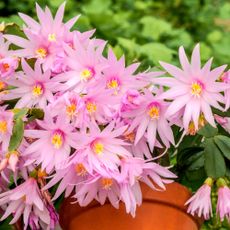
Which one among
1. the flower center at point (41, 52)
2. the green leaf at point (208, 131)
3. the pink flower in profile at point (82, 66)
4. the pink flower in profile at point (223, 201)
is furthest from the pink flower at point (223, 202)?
the flower center at point (41, 52)

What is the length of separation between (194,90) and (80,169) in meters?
0.24

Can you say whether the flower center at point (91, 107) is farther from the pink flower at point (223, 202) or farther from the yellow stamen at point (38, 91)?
the pink flower at point (223, 202)

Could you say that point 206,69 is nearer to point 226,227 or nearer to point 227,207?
point 227,207

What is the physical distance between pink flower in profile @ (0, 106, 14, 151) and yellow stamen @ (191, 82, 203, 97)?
32 cm

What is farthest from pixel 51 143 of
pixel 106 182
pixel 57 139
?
pixel 106 182

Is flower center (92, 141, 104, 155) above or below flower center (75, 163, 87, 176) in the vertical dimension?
above

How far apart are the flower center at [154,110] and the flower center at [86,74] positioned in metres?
0.12

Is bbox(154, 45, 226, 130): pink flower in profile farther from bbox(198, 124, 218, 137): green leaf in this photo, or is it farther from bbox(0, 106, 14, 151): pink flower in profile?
→ bbox(0, 106, 14, 151): pink flower in profile

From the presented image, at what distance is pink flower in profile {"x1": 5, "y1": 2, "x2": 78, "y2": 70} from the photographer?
1.38 metres

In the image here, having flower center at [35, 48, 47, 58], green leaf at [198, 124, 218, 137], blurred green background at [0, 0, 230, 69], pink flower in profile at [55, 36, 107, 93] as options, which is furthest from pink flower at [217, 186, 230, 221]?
blurred green background at [0, 0, 230, 69]

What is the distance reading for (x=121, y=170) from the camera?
1.30 m

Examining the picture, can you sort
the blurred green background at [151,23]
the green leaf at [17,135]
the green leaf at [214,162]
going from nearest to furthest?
1. the green leaf at [17,135]
2. the green leaf at [214,162]
3. the blurred green background at [151,23]

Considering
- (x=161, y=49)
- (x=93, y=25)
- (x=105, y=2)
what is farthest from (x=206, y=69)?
(x=105, y=2)

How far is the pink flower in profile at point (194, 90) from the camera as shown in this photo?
1.28 meters
